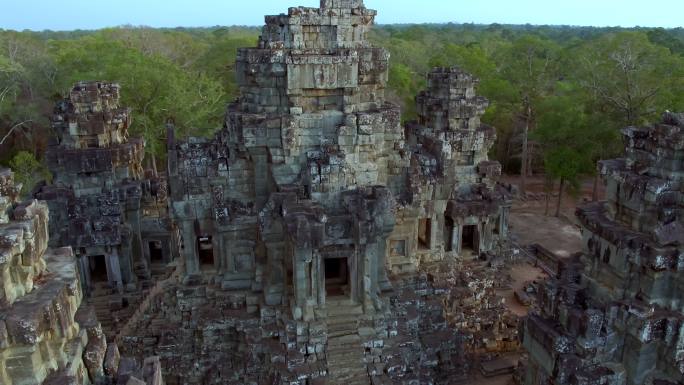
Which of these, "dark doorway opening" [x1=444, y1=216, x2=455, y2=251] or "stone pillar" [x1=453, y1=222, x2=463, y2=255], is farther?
"dark doorway opening" [x1=444, y1=216, x2=455, y2=251]

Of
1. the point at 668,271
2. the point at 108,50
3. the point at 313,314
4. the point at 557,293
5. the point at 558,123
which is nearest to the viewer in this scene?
the point at 668,271

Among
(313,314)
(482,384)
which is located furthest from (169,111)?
(482,384)

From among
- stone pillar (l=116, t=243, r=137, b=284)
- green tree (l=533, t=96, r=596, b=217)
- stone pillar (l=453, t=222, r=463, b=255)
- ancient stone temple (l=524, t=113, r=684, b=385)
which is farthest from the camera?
green tree (l=533, t=96, r=596, b=217)

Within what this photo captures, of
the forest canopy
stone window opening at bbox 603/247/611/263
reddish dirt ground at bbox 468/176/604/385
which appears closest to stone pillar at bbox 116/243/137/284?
the forest canopy

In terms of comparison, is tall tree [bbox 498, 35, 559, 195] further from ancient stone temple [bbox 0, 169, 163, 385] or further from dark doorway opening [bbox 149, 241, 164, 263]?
ancient stone temple [bbox 0, 169, 163, 385]

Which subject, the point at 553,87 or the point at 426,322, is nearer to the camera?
the point at 426,322

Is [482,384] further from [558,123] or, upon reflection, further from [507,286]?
[558,123]

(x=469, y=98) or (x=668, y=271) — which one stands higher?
(x=469, y=98)
